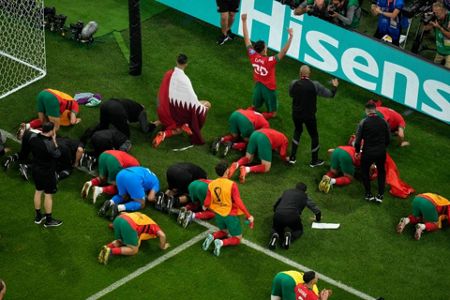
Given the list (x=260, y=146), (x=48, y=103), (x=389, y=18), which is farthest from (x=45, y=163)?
(x=389, y=18)

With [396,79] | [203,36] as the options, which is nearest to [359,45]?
[396,79]

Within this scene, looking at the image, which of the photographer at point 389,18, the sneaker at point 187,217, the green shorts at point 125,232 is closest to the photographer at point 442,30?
the photographer at point 389,18

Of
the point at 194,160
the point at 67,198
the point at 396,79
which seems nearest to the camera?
the point at 67,198

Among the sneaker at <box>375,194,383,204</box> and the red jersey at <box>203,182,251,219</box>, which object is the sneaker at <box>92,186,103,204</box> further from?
the sneaker at <box>375,194,383,204</box>

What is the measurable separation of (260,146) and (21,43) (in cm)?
618

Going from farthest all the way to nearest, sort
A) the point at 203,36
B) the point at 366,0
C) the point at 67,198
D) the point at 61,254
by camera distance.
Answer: the point at 366,0 → the point at 203,36 → the point at 67,198 → the point at 61,254

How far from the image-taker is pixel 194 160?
686 inches

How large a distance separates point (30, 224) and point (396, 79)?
25.6ft

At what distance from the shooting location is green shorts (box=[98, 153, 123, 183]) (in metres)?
16.0

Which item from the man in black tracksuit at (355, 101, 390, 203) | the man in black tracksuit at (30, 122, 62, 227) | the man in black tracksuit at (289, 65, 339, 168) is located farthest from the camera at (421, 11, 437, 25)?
the man in black tracksuit at (30, 122, 62, 227)

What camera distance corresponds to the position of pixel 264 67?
18.1 m

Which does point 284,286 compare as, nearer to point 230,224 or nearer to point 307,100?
point 230,224

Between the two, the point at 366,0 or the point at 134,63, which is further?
the point at 366,0

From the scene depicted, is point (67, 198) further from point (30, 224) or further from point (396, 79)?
point (396, 79)
